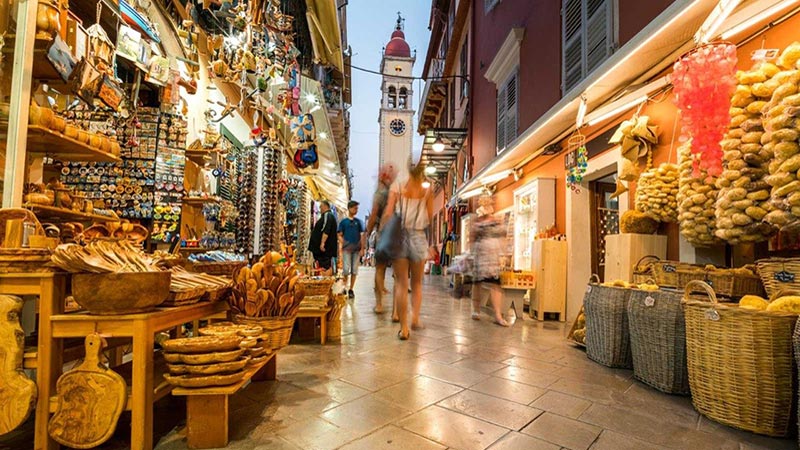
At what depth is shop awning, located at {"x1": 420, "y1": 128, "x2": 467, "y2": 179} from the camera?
13.9 meters

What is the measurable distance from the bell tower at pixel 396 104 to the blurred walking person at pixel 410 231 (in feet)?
125

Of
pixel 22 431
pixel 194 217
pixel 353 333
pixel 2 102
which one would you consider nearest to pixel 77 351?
pixel 22 431

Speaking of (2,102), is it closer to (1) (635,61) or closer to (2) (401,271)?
(2) (401,271)

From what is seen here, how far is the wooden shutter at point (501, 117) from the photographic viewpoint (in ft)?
31.6

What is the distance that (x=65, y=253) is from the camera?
5.73 ft

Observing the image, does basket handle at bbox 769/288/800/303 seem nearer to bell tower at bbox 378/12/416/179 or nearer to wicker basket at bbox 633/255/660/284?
wicker basket at bbox 633/255/660/284

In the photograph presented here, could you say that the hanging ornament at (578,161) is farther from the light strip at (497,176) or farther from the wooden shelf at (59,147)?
the wooden shelf at (59,147)

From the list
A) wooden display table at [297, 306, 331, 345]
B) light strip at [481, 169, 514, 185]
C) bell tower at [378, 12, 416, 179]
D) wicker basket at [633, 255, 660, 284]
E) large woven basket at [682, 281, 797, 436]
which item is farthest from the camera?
bell tower at [378, 12, 416, 179]

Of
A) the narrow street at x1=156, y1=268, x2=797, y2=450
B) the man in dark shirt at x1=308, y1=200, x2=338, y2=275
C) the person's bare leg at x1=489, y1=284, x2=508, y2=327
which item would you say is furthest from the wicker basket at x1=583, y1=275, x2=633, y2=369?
Result: the man in dark shirt at x1=308, y1=200, x2=338, y2=275

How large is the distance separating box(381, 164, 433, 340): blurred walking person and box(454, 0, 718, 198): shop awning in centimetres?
217

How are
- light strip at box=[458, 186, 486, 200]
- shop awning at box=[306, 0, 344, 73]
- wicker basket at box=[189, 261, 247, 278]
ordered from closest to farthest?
1. wicker basket at box=[189, 261, 247, 278]
2. shop awning at box=[306, 0, 344, 73]
3. light strip at box=[458, 186, 486, 200]

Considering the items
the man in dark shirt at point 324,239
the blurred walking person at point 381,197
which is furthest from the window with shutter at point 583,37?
the man in dark shirt at point 324,239

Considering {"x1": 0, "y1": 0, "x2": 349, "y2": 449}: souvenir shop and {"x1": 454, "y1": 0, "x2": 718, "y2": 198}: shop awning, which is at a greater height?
{"x1": 454, "y1": 0, "x2": 718, "y2": 198}: shop awning

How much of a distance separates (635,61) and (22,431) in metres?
5.43
